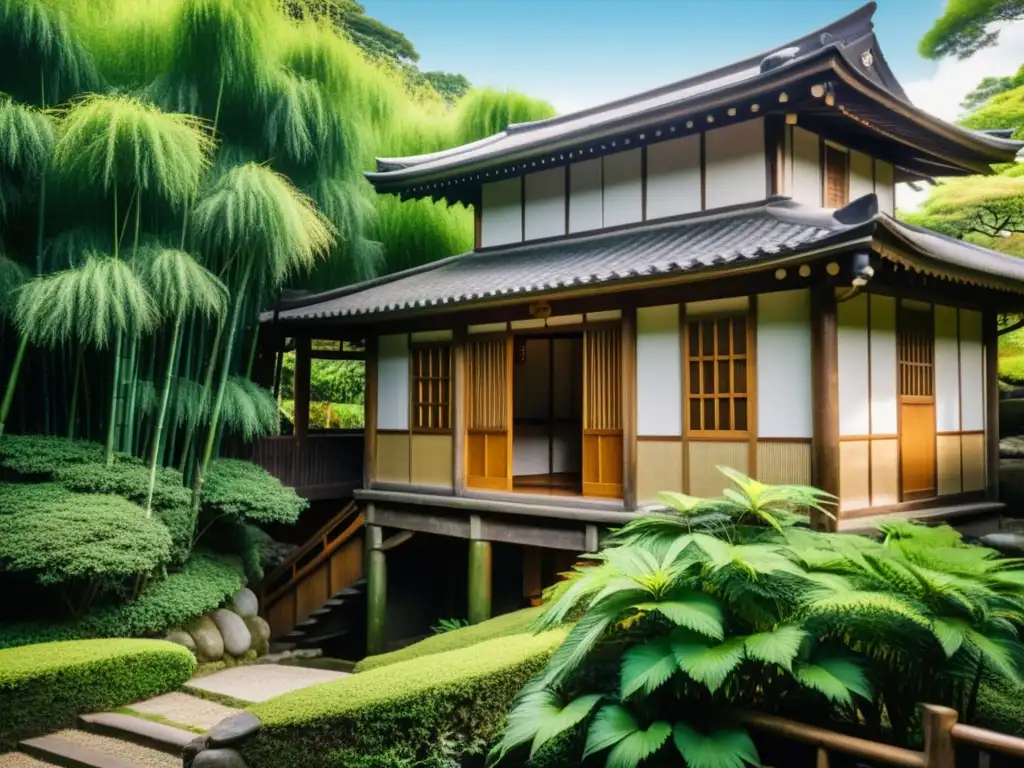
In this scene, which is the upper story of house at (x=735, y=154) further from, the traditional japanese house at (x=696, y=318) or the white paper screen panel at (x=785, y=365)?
the white paper screen panel at (x=785, y=365)

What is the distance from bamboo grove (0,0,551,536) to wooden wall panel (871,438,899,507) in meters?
6.43

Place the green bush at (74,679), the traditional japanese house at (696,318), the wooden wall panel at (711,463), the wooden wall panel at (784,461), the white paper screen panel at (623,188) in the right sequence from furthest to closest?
the white paper screen panel at (623,188) < the wooden wall panel at (711,463) < the traditional japanese house at (696,318) < the wooden wall panel at (784,461) < the green bush at (74,679)

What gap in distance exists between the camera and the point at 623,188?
10680 mm

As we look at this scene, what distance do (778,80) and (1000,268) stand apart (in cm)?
368

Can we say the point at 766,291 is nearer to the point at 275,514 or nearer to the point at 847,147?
the point at 847,147

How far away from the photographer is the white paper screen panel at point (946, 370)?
9528 mm

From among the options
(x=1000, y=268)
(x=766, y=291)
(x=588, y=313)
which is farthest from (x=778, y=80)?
(x=1000, y=268)

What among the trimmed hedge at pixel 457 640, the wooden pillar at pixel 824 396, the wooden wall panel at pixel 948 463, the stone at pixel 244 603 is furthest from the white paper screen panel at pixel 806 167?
the stone at pixel 244 603

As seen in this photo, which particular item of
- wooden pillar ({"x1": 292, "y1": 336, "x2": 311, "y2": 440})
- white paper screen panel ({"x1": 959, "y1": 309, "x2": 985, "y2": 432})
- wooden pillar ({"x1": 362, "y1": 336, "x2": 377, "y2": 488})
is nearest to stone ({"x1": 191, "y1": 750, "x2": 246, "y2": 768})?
wooden pillar ({"x1": 362, "y1": 336, "x2": 377, "y2": 488})

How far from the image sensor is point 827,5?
92.8 ft

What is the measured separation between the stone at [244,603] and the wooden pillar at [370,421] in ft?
8.16

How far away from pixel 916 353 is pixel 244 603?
26.6ft

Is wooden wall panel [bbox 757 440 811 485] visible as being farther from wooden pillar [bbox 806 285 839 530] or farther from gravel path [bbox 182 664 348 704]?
gravel path [bbox 182 664 348 704]

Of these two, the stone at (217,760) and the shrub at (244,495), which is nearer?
the stone at (217,760)
